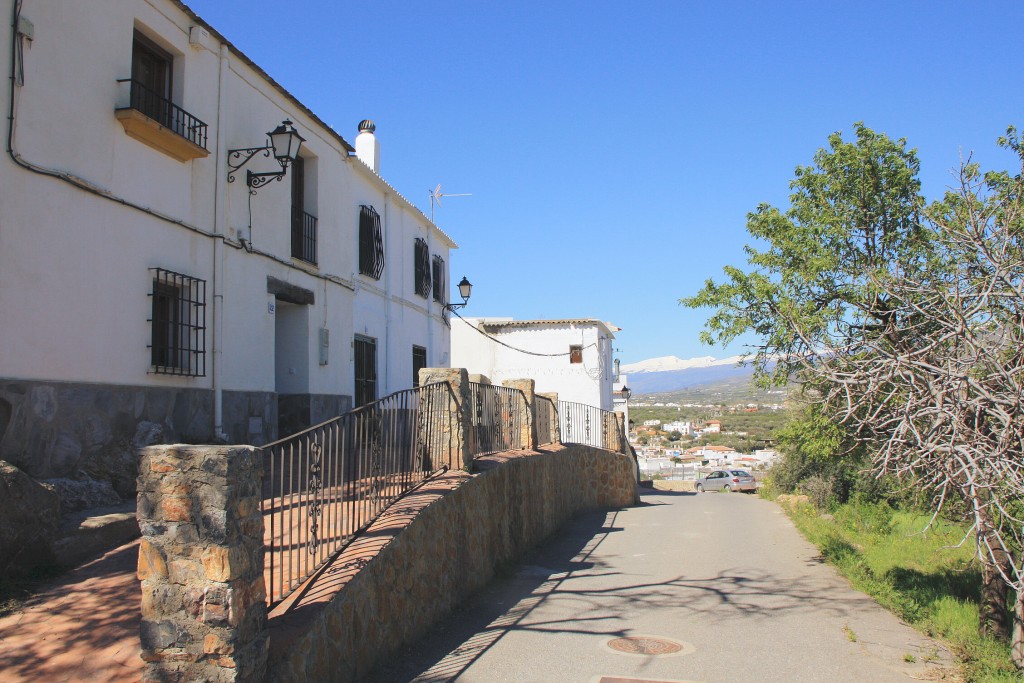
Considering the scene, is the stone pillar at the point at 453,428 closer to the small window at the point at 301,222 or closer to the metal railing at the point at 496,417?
the metal railing at the point at 496,417

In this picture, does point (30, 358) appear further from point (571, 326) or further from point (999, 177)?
point (571, 326)

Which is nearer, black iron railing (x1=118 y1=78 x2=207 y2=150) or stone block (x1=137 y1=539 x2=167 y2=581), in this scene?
stone block (x1=137 y1=539 x2=167 y2=581)

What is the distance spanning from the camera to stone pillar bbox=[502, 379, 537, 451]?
507 inches

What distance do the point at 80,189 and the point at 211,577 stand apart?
17.1 feet

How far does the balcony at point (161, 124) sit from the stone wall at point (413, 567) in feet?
16.2

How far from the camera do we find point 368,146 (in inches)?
663

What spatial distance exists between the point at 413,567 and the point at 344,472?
3.80 ft

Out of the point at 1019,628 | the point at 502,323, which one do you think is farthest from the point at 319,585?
the point at 502,323

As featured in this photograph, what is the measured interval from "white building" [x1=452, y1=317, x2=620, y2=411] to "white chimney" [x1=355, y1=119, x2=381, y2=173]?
15.5 meters

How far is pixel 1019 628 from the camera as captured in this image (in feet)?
21.6

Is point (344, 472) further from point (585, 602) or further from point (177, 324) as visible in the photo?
point (177, 324)

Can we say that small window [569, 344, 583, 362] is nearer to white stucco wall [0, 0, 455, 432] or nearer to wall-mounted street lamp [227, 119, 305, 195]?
white stucco wall [0, 0, 455, 432]

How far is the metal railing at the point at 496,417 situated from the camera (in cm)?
1011

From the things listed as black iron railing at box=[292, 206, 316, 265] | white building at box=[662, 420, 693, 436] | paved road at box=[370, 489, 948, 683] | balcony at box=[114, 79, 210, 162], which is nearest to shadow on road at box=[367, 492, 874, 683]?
paved road at box=[370, 489, 948, 683]
